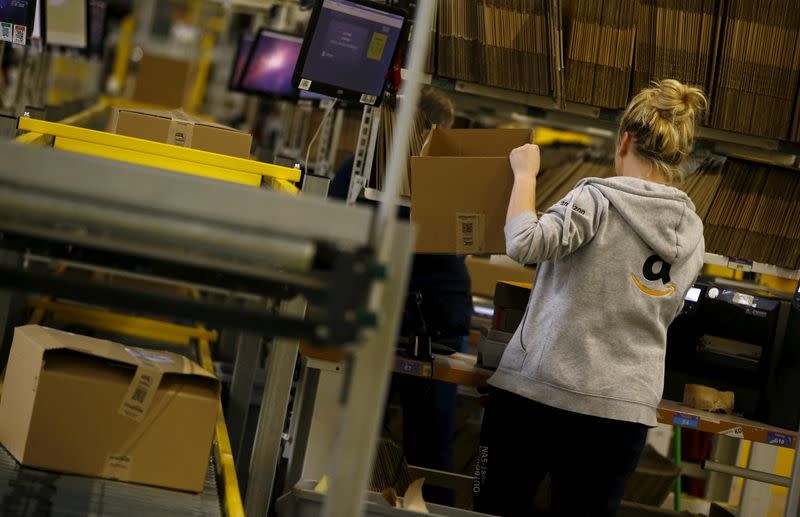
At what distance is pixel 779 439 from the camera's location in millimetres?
3406

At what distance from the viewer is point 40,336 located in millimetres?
2707

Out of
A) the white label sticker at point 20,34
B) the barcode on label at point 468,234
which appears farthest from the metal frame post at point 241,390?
the white label sticker at point 20,34

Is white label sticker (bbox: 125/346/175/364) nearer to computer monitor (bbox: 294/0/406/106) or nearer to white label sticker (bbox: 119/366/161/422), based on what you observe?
white label sticker (bbox: 119/366/161/422)

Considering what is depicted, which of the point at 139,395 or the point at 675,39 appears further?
the point at 675,39

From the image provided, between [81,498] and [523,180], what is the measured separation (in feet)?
4.52

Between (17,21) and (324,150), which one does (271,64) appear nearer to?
(324,150)

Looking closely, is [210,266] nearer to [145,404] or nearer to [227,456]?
[145,404]

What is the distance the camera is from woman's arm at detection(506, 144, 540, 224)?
2.76 meters

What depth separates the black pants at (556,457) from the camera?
8.80 ft

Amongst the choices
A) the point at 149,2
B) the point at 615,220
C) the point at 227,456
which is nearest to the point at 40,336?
the point at 227,456

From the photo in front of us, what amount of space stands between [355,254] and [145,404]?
1143 mm

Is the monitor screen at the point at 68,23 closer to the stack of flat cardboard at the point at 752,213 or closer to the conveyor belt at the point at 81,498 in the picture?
the stack of flat cardboard at the point at 752,213

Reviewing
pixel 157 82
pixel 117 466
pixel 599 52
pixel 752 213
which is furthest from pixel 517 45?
pixel 157 82

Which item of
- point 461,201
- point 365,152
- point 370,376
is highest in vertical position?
point 365,152
